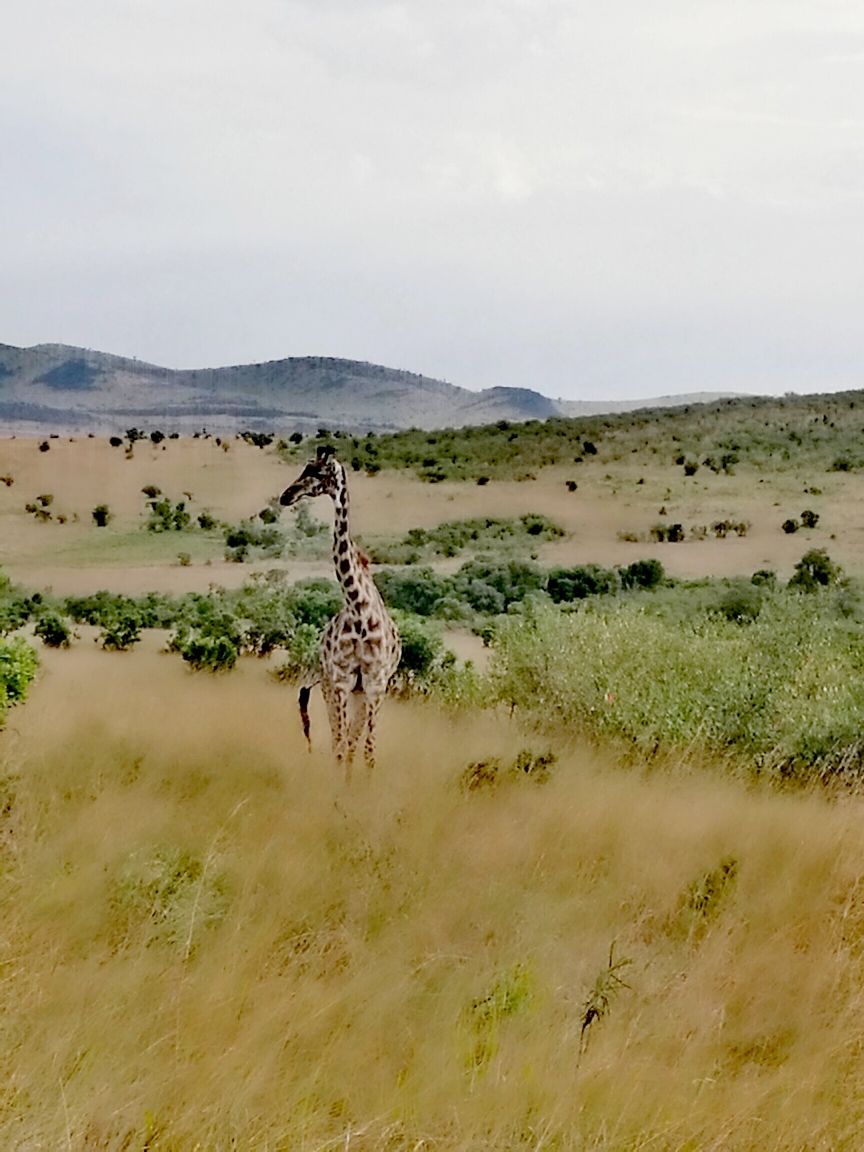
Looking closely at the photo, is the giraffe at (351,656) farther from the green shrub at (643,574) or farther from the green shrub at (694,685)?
the green shrub at (643,574)

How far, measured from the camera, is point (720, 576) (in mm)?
19750

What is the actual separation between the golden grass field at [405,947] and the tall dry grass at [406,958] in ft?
0.05

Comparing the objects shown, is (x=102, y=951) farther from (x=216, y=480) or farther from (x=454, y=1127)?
(x=216, y=480)

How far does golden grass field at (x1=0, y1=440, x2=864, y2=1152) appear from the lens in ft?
11.0

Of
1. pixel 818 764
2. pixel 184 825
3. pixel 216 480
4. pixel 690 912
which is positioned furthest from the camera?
pixel 216 480

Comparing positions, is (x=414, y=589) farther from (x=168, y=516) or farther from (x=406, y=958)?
(x=406, y=958)

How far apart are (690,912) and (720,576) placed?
596 inches

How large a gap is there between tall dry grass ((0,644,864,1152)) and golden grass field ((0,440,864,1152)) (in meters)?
0.02

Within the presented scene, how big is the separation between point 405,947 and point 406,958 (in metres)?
0.08

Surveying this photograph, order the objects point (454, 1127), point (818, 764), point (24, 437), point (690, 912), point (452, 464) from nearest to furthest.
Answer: point (454, 1127), point (690, 912), point (818, 764), point (24, 437), point (452, 464)

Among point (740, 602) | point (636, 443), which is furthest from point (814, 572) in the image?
point (636, 443)

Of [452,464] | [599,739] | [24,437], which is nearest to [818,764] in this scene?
[599,739]

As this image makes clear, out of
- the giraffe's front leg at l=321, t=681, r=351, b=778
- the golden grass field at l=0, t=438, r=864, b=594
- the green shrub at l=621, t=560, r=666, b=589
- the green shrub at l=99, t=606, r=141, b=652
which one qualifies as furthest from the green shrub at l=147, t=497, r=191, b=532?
the giraffe's front leg at l=321, t=681, r=351, b=778

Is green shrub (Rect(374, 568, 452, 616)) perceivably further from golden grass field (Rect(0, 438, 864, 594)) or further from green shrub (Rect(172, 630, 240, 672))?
green shrub (Rect(172, 630, 240, 672))
